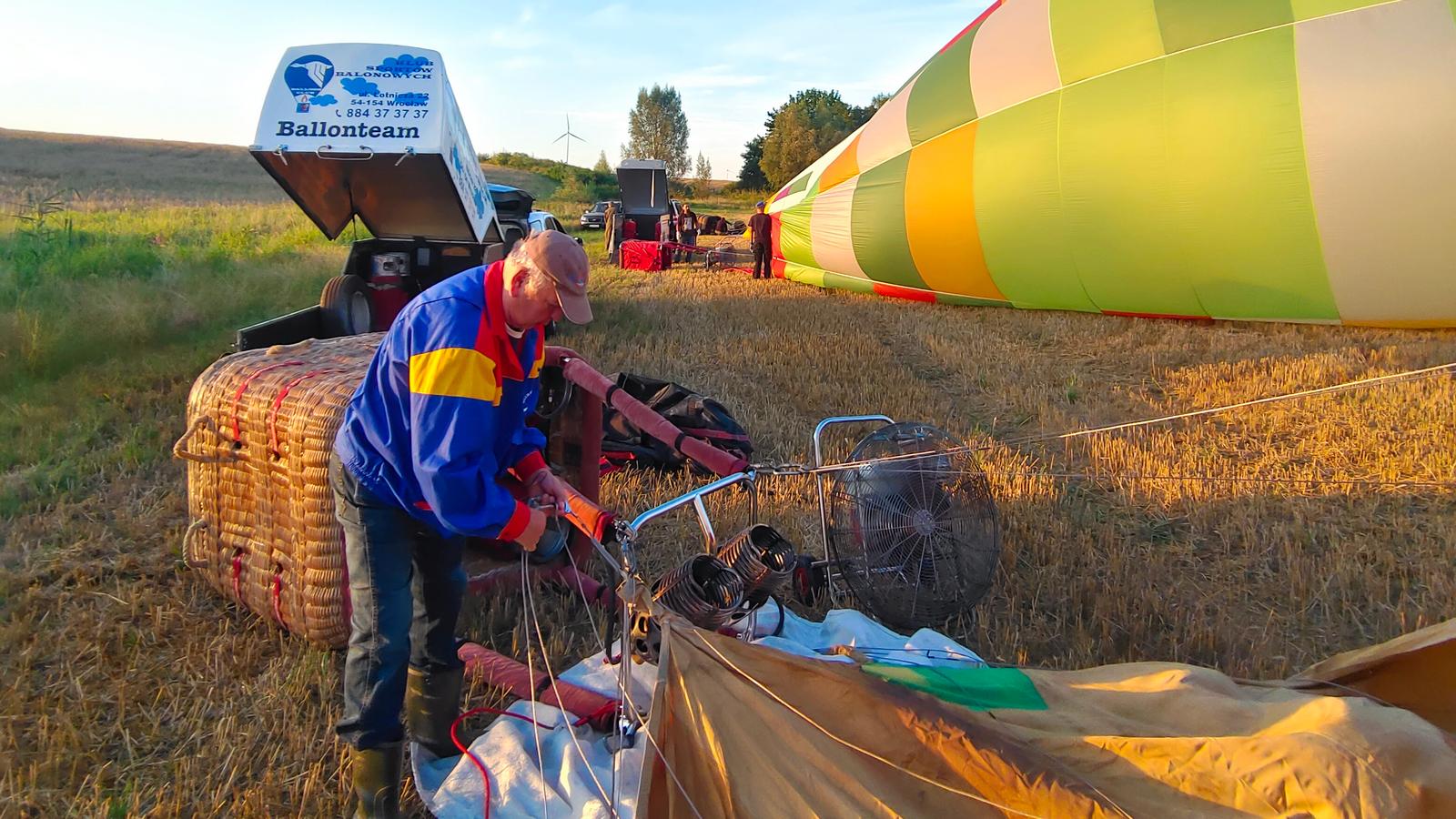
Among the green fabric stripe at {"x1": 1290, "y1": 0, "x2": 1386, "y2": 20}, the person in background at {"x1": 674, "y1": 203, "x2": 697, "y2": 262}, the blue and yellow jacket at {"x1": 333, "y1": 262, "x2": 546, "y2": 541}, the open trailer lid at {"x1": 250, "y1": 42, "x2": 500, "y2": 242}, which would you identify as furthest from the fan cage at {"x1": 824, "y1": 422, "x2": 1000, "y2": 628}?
the person in background at {"x1": 674, "y1": 203, "x2": 697, "y2": 262}

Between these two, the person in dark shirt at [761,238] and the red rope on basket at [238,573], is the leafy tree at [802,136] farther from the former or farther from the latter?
the red rope on basket at [238,573]

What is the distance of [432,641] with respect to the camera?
9.07 ft

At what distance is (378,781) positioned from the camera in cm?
251

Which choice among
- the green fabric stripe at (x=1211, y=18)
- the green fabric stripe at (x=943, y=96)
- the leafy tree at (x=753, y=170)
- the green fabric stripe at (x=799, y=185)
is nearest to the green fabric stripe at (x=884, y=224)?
the green fabric stripe at (x=943, y=96)

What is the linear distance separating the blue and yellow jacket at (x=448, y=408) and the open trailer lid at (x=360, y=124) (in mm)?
5012

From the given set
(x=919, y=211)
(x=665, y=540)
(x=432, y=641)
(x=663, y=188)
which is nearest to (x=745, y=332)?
(x=919, y=211)

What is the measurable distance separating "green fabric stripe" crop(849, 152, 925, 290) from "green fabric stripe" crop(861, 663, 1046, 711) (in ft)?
28.0

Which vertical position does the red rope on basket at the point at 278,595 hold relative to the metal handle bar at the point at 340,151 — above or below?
below

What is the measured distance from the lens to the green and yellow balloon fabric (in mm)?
6934

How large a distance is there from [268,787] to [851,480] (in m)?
2.12

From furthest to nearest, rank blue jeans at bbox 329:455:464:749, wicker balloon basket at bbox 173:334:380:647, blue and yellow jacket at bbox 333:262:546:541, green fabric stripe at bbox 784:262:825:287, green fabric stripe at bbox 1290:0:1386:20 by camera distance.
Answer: green fabric stripe at bbox 784:262:825:287 < green fabric stripe at bbox 1290:0:1386:20 < wicker balloon basket at bbox 173:334:380:647 < blue jeans at bbox 329:455:464:749 < blue and yellow jacket at bbox 333:262:546:541

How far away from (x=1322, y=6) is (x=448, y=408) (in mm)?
7909

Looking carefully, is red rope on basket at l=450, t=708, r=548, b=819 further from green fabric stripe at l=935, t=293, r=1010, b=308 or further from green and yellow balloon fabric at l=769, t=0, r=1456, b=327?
green fabric stripe at l=935, t=293, r=1010, b=308

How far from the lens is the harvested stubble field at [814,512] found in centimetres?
293
